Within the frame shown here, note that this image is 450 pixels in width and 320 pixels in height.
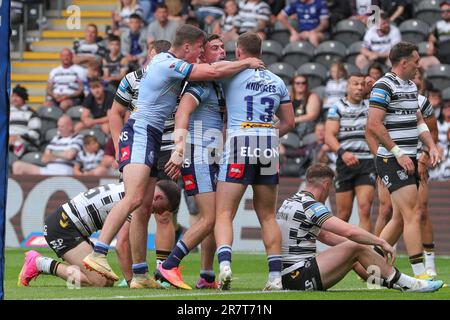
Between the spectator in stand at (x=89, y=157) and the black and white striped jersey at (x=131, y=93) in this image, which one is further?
the spectator in stand at (x=89, y=157)

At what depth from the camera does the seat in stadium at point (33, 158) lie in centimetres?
2177

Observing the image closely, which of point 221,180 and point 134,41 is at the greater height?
point 134,41

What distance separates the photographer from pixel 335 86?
2130cm

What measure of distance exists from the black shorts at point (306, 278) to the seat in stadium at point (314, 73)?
A: 1162cm

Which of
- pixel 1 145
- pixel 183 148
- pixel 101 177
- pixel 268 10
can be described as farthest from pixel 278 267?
pixel 268 10

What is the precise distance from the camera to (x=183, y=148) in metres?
11.3

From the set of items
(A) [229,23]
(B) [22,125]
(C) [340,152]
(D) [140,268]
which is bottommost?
(D) [140,268]

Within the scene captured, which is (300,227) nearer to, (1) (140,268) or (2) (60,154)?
(1) (140,268)

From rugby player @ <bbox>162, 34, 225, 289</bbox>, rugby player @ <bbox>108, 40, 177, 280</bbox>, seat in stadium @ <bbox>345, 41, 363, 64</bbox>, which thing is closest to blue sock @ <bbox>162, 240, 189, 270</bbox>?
rugby player @ <bbox>162, 34, 225, 289</bbox>

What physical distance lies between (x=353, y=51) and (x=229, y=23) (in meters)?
2.72

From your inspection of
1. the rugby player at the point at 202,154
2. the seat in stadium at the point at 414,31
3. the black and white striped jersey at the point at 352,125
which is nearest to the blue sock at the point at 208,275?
the rugby player at the point at 202,154

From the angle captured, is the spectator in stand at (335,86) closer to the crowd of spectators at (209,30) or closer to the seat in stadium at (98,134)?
the crowd of spectators at (209,30)

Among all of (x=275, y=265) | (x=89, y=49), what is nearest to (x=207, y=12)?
(x=89, y=49)
